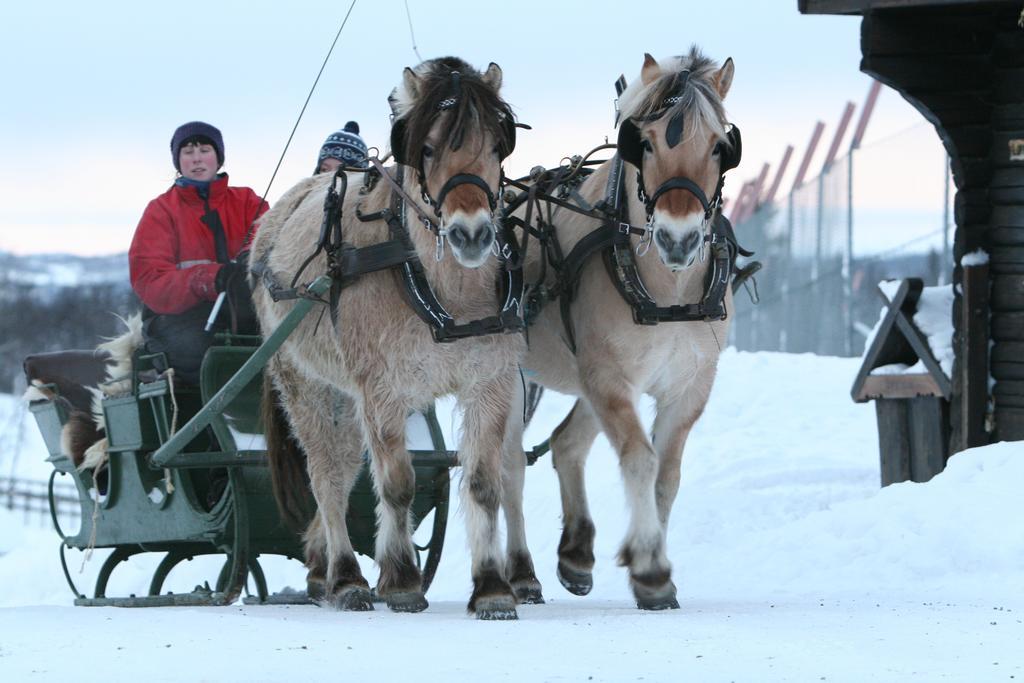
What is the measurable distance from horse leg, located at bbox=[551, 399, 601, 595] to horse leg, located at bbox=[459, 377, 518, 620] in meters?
1.34

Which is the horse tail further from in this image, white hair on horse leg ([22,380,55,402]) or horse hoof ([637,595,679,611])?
horse hoof ([637,595,679,611])

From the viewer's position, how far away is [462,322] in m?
6.49

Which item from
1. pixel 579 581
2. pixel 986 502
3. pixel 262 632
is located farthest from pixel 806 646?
pixel 986 502

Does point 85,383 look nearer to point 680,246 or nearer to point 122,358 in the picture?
point 122,358

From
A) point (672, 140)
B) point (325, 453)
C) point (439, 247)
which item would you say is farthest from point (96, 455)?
point (672, 140)

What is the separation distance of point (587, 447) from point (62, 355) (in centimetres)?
306

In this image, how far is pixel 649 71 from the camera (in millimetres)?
6605

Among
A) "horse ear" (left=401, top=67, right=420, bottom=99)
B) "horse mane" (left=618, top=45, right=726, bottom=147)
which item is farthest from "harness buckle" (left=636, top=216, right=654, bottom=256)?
"horse ear" (left=401, top=67, right=420, bottom=99)

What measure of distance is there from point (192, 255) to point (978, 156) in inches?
218

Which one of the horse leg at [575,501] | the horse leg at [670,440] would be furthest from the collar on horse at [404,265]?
the horse leg at [575,501]

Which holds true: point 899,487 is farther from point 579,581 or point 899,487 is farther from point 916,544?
point 579,581

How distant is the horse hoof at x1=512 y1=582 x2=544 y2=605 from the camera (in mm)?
7613

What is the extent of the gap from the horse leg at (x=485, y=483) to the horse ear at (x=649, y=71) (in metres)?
1.37

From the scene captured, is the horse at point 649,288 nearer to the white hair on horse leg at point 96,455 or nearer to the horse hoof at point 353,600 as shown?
the horse hoof at point 353,600
